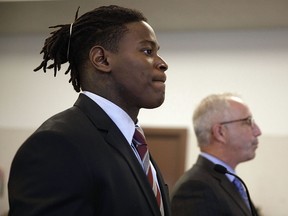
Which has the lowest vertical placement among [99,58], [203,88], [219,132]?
[219,132]

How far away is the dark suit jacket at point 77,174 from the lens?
0.94 meters

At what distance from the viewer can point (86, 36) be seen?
1.23 meters

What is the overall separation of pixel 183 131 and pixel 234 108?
142 cm

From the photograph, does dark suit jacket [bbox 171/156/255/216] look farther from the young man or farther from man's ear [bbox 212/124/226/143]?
man's ear [bbox 212/124/226/143]

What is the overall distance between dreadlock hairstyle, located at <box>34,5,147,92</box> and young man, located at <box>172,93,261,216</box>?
759 millimetres

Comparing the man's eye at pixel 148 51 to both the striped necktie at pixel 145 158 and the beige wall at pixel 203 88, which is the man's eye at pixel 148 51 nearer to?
the striped necktie at pixel 145 158

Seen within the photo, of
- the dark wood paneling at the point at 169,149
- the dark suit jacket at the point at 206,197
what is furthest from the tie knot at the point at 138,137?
the dark wood paneling at the point at 169,149

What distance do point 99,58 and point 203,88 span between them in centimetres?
248

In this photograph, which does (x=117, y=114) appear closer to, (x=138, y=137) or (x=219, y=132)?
(x=138, y=137)

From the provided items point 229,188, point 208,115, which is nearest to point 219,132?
point 208,115

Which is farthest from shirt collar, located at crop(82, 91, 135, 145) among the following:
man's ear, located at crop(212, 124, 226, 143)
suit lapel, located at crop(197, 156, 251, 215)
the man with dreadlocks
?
man's ear, located at crop(212, 124, 226, 143)

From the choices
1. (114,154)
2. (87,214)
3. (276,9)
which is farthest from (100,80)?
(276,9)

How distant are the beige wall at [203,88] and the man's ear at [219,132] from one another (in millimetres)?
1371

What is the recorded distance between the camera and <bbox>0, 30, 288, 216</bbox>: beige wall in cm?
341
